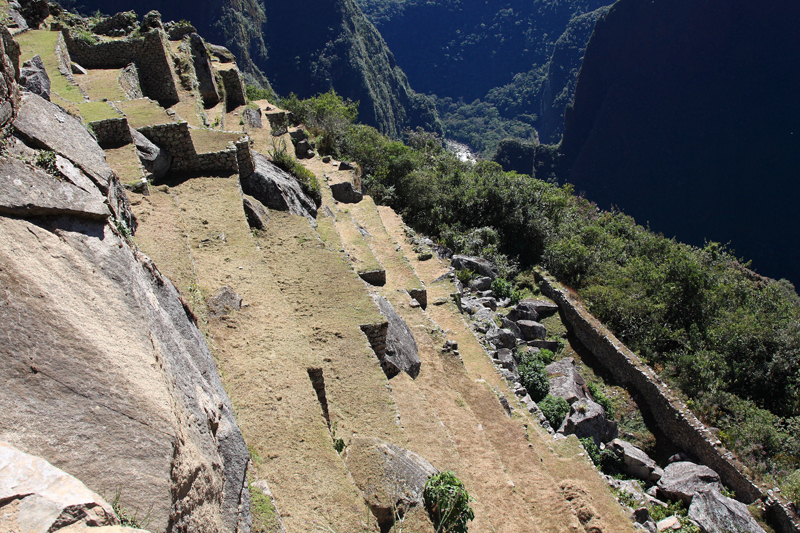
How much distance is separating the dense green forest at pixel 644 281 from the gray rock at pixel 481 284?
2.57 m

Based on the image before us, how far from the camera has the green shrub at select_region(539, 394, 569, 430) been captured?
14.4 meters

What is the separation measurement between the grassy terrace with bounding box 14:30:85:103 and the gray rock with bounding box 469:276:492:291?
15.4m

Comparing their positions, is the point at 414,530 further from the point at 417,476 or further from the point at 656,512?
the point at 656,512

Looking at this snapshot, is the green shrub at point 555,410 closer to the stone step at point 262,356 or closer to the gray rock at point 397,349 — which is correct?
the gray rock at point 397,349

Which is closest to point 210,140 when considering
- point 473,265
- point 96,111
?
point 96,111

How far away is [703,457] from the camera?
1487 centimetres

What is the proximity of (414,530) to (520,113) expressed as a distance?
19735 cm

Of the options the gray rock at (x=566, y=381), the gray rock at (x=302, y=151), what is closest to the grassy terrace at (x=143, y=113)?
the gray rock at (x=302, y=151)

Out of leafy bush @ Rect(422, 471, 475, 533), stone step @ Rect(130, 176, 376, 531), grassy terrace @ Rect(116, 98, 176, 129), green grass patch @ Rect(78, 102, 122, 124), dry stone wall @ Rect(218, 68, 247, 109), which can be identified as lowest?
leafy bush @ Rect(422, 471, 475, 533)

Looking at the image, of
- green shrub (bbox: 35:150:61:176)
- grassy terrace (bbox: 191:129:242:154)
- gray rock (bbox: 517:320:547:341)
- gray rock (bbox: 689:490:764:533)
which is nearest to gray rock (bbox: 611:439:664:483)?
gray rock (bbox: 689:490:764:533)

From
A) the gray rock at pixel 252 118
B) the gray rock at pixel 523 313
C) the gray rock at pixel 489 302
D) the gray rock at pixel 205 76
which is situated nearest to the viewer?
the gray rock at pixel 489 302

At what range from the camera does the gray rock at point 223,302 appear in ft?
30.7

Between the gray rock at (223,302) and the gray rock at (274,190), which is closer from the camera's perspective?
the gray rock at (223,302)

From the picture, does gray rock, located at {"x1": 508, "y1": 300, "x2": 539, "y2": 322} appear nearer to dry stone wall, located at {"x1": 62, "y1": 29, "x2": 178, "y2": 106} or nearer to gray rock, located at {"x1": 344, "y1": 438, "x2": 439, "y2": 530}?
gray rock, located at {"x1": 344, "y1": 438, "x2": 439, "y2": 530}
